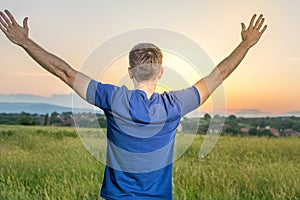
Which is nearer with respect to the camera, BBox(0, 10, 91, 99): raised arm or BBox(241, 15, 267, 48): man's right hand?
BBox(0, 10, 91, 99): raised arm

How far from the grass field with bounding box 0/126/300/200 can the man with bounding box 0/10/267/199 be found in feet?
5.33

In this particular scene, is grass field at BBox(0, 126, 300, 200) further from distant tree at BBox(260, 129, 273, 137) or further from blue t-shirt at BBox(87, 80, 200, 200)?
blue t-shirt at BBox(87, 80, 200, 200)

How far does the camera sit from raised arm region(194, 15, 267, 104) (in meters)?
1.54

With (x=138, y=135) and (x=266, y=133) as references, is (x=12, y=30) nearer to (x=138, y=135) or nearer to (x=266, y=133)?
Answer: (x=138, y=135)

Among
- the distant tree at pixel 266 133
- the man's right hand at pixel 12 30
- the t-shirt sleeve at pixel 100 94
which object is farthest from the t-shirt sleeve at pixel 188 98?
the distant tree at pixel 266 133

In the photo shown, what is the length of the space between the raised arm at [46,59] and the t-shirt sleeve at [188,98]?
11.2 inches

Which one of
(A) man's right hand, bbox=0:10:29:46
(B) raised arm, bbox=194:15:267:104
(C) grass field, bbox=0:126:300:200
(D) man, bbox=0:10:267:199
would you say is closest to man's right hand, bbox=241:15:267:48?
(B) raised arm, bbox=194:15:267:104

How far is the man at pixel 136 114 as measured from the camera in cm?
Answer: 144

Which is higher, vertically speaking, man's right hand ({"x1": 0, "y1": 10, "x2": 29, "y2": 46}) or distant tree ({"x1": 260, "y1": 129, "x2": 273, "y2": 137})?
man's right hand ({"x1": 0, "y1": 10, "x2": 29, "y2": 46})

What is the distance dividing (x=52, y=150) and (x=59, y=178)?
0.54m

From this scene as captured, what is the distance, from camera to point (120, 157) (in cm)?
148

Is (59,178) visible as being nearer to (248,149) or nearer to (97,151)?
(248,149)

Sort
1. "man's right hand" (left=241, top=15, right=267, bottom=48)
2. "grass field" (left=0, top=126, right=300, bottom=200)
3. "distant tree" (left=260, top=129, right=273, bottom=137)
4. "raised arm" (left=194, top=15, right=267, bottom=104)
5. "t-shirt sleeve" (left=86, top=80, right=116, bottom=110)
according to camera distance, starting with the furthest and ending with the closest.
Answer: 1. "distant tree" (left=260, top=129, right=273, bottom=137)
2. "grass field" (left=0, top=126, right=300, bottom=200)
3. "man's right hand" (left=241, top=15, right=267, bottom=48)
4. "raised arm" (left=194, top=15, right=267, bottom=104)
5. "t-shirt sleeve" (left=86, top=80, right=116, bottom=110)

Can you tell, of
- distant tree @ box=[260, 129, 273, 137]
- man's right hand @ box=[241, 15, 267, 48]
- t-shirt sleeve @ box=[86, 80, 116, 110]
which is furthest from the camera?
distant tree @ box=[260, 129, 273, 137]
